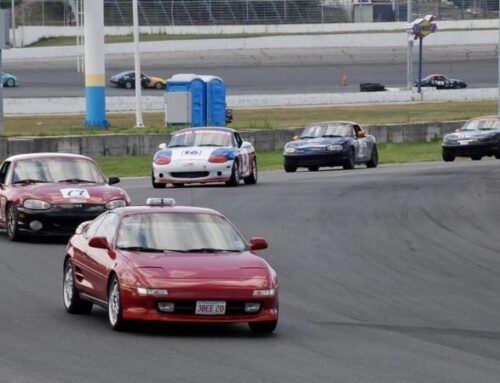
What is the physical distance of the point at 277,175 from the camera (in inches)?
1454

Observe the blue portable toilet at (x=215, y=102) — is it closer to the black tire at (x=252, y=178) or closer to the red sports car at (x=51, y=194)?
the black tire at (x=252, y=178)

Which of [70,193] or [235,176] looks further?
[235,176]

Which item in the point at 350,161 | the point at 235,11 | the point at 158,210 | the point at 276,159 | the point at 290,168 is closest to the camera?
the point at 158,210

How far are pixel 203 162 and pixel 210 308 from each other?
18.7m

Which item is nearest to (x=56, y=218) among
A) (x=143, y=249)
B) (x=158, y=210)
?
(x=158, y=210)

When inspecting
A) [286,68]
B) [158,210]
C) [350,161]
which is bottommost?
[350,161]

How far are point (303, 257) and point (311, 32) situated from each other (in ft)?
285

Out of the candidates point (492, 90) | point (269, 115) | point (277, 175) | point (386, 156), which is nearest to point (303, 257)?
point (277, 175)

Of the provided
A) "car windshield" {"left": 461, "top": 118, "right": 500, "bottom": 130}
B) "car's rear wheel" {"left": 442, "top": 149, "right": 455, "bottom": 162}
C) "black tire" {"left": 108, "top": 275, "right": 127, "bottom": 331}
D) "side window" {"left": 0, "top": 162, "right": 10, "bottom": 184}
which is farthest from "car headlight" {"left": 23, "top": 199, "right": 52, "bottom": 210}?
"car windshield" {"left": 461, "top": 118, "right": 500, "bottom": 130}

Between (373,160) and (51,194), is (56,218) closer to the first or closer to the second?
(51,194)

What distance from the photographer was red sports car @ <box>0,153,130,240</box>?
20.2 meters

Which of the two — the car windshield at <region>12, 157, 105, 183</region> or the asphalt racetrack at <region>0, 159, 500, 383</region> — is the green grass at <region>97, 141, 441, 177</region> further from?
the car windshield at <region>12, 157, 105, 183</region>

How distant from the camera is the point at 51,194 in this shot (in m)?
20.4

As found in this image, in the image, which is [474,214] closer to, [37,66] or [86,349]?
[86,349]
